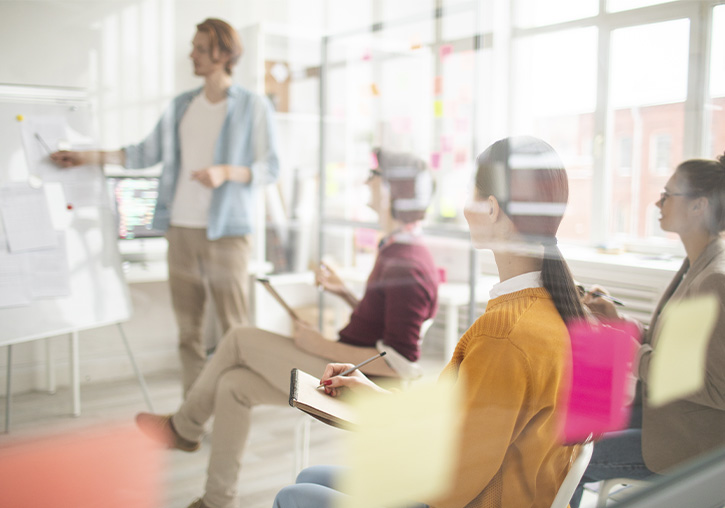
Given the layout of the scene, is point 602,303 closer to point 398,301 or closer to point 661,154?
point 398,301

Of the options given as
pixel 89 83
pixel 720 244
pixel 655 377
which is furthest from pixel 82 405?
pixel 720 244

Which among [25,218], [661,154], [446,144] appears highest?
A: [446,144]

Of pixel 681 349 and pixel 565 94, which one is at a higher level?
pixel 565 94

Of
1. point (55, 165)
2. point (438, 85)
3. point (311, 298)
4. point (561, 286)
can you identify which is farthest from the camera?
point (438, 85)

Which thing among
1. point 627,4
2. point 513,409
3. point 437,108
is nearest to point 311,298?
point 437,108

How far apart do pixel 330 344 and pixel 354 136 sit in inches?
62.5

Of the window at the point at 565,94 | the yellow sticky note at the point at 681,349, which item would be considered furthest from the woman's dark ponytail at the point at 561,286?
the window at the point at 565,94

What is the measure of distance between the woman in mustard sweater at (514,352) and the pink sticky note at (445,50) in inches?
77.7

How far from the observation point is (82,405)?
200 cm

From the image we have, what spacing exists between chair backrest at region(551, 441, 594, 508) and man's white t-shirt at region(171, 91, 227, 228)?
1.65 metres

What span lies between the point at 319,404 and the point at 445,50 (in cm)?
240

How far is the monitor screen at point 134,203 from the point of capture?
Result: 210cm

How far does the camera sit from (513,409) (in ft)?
3.34

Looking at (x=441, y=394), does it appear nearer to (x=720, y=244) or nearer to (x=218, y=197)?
(x=720, y=244)
